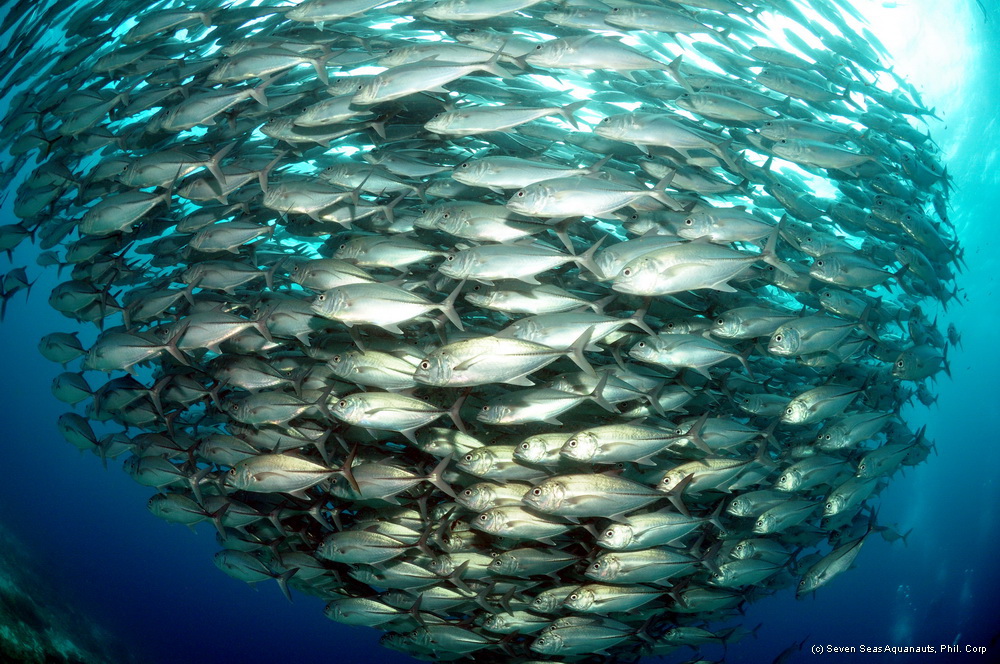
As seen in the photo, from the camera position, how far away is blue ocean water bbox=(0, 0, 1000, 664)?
492 inches

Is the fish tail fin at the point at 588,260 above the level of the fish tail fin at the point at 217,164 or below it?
Result: below

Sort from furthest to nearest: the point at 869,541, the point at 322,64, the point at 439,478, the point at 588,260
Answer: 1. the point at 869,541
2. the point at 439,478
3. the point at 322,64
4. the point at 588,260

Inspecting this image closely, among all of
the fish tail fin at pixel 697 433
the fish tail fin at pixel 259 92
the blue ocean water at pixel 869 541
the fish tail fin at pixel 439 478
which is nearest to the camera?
the fish tail fin at pixel 259 92

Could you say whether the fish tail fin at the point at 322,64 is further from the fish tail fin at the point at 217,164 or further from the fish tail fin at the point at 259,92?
the fish tail fin at the point at 217,164

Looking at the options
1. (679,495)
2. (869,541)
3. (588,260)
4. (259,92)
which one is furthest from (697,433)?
(869,541)

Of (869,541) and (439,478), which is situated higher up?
(439,478)

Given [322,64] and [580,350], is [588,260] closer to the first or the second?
[580,350]

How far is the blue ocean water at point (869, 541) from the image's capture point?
492 inches

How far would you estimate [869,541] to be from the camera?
62.6 metres

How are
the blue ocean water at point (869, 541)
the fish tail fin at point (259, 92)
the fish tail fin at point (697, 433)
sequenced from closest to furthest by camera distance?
the fish tail fin at point (259, 92), the fish tail fin at point (697, 433), the blue ocean water at point (869, 541)

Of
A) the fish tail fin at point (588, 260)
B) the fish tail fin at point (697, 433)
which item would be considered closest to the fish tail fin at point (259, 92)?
the fish tail fin at point (588, 260)

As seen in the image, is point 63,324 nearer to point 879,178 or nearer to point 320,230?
point 320,230

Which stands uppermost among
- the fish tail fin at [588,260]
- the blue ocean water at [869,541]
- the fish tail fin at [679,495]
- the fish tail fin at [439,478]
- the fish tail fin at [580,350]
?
the fish tail fin at [588,260]

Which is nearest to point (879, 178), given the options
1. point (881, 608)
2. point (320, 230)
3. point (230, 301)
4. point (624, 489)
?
point (624, 489)
